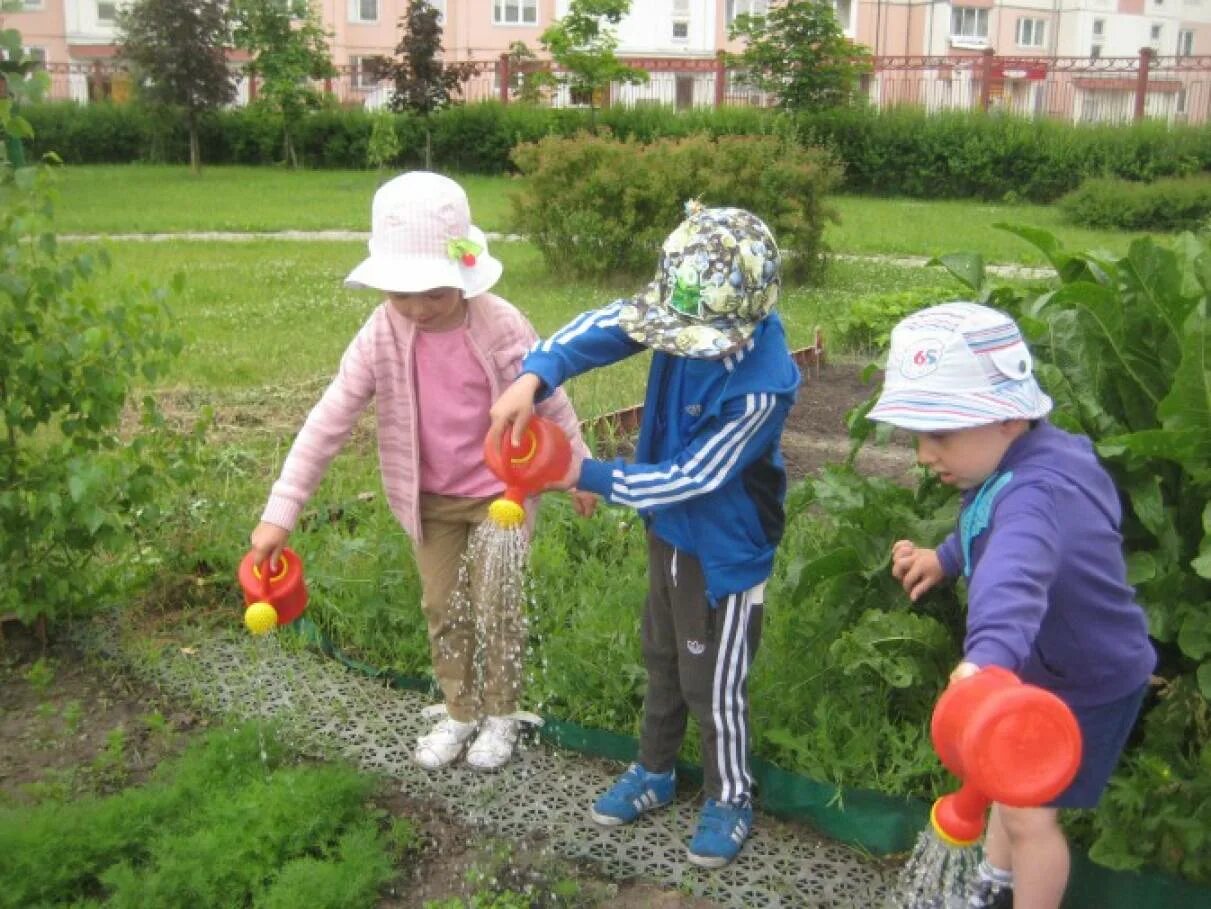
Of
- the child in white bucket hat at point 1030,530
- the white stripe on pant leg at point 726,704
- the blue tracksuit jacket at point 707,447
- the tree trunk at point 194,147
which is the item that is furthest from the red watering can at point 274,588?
the tree trunk at point 194,147

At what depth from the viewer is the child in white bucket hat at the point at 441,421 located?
116 inches

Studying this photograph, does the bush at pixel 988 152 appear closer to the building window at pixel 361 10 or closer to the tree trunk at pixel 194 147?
the tree trunk at pixel 194 147

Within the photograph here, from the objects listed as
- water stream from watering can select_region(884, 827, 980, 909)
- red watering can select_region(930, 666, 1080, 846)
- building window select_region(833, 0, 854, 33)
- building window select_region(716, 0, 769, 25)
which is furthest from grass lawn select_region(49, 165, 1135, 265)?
building window select_region(833, 0, 854, 33)

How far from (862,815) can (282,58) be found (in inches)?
1152

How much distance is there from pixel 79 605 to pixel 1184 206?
1704 cm

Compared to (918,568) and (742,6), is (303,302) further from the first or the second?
(742,6)

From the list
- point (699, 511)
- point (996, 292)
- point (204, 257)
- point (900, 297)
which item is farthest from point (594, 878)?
point (204, 257)

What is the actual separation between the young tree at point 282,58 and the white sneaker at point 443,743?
90.6ft

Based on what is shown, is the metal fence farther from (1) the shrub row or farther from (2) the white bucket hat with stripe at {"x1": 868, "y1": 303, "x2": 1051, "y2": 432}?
(2) the white bucket hat with stripe at {"x1": 868, "y1": 303, "x2": 1051, "y2": 432}

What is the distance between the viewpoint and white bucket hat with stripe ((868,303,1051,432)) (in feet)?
6.92

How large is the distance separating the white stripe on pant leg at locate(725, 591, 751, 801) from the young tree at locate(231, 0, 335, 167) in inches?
1110

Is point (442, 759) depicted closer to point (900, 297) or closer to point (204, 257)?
point (900, 297)

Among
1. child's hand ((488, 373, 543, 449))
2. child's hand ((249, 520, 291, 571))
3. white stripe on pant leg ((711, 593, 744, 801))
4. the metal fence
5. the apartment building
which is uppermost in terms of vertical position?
the apartment building

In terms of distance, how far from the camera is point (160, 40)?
27672 mm
